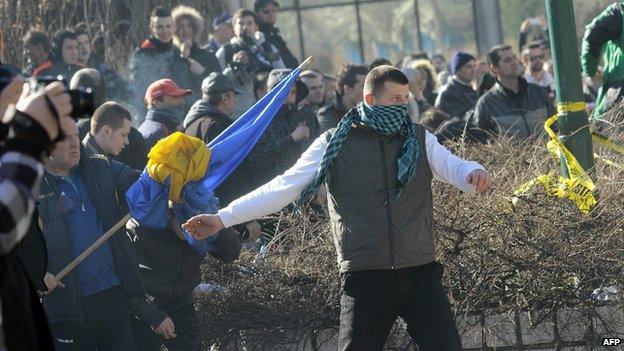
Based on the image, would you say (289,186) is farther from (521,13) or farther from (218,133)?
(521,13)

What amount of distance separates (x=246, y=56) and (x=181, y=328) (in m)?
5.21

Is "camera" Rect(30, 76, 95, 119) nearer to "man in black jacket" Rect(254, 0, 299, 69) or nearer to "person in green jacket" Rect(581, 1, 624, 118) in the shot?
"person in green jacket" Rect(581, 1, 624, 118)

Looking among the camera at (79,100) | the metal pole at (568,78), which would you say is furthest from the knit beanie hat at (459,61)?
the camera at (79,100)

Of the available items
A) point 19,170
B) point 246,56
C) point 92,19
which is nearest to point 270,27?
point 246,56

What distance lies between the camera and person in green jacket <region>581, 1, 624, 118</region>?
37.6ft

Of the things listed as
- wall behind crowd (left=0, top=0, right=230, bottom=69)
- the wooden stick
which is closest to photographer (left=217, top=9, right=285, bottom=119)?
wall behind crowd (left=0, top=0, right=230, bottom=69)

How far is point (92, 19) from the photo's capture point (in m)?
15.9

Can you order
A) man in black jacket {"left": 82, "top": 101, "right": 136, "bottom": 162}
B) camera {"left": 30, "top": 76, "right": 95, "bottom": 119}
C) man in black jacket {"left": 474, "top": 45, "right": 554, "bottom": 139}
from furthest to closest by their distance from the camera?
1. man in black jacket {"left": 474, "top": 45, "right": 554, "bottom": 139}
2. man in black jacket {"left": 82, "top": 101, "right": 136, "bottom": 162}
3. camera {"left": 30, "top": 76, "right": 95, "bottom": 119}

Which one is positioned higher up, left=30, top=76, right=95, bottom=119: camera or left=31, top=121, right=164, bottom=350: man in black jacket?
left=30, top=76, right=95, bottom=119: camera

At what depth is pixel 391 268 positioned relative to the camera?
6.82 meters

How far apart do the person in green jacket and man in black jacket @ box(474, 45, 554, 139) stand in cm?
49

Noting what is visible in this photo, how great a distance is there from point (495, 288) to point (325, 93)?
5.73 meters

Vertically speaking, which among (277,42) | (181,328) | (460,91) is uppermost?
(277,42)

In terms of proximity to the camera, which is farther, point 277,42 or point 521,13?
point 521,13
